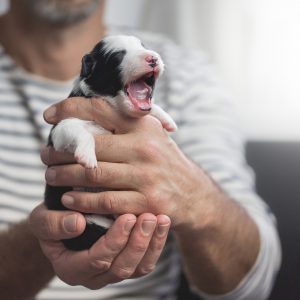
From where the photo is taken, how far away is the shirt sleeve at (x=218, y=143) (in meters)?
0.76

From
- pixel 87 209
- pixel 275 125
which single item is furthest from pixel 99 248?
pixel 275 125

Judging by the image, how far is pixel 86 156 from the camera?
0.42 m

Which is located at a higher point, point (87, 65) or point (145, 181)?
point (87, 65)

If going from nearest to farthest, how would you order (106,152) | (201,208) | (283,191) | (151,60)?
1. (151,60)
2. (106,152)
3. (201,208)
4. (283,191)

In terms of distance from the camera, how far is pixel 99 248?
0.45m

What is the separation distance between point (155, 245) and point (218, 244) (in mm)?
230

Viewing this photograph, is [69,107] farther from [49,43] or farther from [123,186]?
[49,43]

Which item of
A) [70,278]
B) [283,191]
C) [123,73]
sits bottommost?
[283,191]

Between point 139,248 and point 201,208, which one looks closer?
Result: point 139,248

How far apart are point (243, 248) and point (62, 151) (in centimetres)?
36

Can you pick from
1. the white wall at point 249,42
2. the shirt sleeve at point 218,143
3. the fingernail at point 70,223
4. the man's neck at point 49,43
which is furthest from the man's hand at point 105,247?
the white wall at point 249,42

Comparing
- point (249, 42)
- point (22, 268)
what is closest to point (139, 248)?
point (22, 268)

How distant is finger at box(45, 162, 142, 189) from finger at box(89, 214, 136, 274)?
40 mm

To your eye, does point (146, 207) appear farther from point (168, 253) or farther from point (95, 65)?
point (168, 253)
